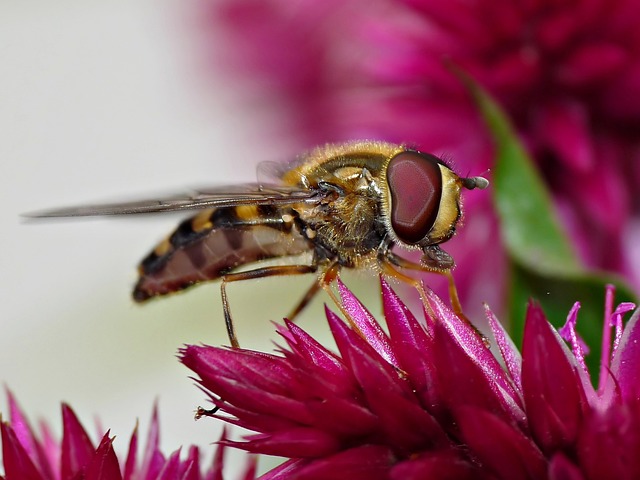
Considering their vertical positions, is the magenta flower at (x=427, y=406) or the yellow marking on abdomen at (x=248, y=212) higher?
the yellow marking on abdomen at (x=248, y=212)

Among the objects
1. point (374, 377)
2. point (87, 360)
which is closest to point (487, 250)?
point (374, 377)

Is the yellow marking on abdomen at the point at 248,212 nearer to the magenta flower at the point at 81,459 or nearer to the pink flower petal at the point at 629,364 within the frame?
the magenta flower at the point at 81,459

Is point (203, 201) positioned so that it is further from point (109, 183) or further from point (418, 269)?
point (109, 183)

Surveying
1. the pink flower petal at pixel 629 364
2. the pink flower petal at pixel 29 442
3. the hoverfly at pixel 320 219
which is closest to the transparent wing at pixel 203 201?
the hoverfly at pixel 320 219

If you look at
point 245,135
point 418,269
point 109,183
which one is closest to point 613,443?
point 418,269

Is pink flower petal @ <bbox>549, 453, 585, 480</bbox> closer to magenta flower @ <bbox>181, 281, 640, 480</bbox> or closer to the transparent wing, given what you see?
magenta flower @ <bbox>181, 281, 640, 480</bbox>

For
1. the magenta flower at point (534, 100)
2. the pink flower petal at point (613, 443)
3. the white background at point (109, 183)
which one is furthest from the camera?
the white background at point (109, 183)

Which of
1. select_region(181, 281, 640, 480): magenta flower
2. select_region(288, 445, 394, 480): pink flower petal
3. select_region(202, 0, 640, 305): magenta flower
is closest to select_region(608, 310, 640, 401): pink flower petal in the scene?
select_region(181, 281, 640, 480): magenta flower

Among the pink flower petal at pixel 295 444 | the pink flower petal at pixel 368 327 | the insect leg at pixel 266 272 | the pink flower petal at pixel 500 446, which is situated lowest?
the pink flower petal at pixel 500 446
